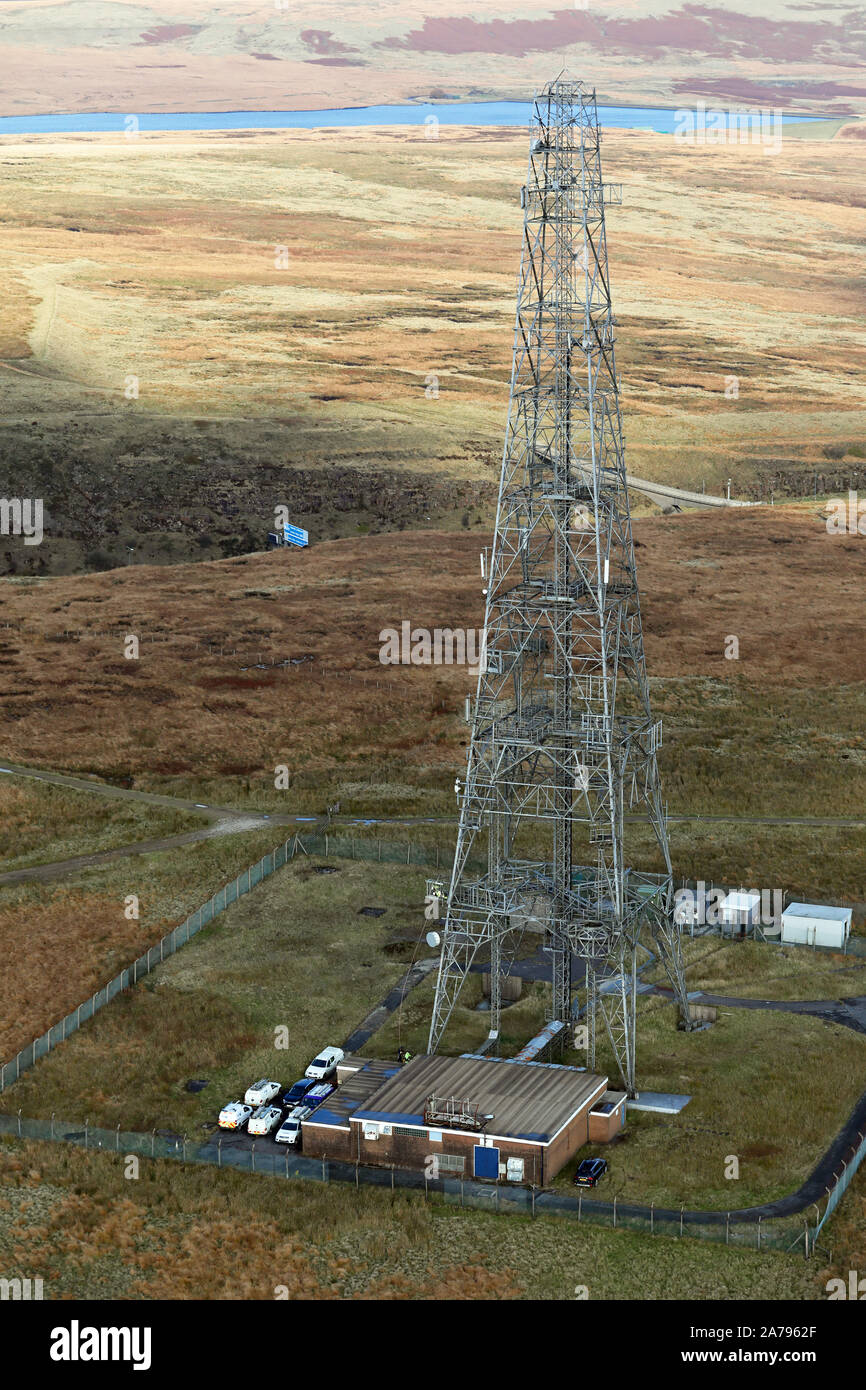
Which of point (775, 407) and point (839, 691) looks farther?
point (775, 407)

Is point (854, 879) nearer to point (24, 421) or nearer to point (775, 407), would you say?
point (24, 421)

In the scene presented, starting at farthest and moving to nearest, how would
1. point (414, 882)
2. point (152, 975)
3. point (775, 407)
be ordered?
point (775, 407), point (414, 882), point (152, 975)

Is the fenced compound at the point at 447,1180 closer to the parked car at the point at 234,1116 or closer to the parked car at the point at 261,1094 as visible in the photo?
the parked car at the point at 234,1116

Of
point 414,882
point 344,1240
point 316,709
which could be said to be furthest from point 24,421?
point 344,1240
